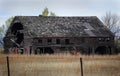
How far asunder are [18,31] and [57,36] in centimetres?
733

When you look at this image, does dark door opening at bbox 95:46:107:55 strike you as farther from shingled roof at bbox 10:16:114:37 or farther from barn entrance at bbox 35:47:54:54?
barn entrance at bbox 35:47:54:54

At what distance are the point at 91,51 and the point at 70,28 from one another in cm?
596

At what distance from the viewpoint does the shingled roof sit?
75.3 metres

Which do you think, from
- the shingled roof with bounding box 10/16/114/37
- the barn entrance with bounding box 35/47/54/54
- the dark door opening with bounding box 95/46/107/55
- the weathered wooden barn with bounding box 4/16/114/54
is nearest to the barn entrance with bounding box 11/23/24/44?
the weathered wooden barn with bounding box 4/16/114/54

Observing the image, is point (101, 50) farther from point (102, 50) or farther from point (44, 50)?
point (44, 50)

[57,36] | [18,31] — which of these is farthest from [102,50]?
[18,31]

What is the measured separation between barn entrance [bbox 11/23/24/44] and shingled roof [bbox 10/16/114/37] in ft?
3.99

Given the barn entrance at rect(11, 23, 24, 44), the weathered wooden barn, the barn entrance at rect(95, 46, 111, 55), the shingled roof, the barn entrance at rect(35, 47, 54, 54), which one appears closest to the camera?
the barn entrance at rect(35, 47, 54, 54)

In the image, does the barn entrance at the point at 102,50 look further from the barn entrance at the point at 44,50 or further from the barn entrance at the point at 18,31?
the barn entrance at the point at 18,31

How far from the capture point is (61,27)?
7775cm

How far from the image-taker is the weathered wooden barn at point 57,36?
73.4m

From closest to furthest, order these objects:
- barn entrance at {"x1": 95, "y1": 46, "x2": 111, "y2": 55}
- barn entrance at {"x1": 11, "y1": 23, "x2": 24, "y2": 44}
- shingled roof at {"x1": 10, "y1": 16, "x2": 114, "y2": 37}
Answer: shingled roof at {"x1": 10, "y1": 16, "x2": 114, "y2": 37}
barn entrance at {"x1": 11, "y1": 23, "x2": 24, "y2": 44}
barn entrance at {"x1": 95, "y1": 46, "x2": 111, "y2": 55}

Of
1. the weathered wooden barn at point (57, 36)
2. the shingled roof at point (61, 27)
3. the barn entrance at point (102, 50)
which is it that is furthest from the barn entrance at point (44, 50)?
the barn entrance at point (102, 50)

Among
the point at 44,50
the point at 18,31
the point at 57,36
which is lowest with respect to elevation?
the point at 44,50
